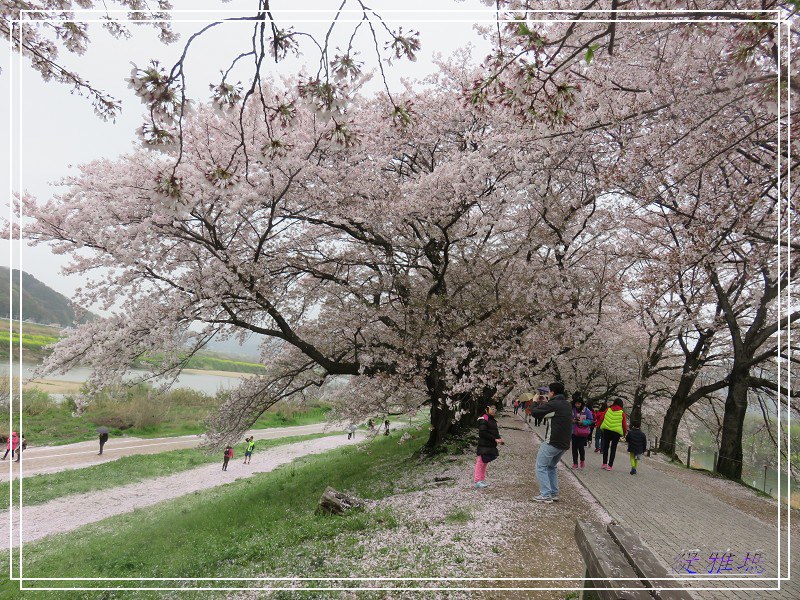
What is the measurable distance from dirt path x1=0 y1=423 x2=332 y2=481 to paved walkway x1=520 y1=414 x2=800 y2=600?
998 cm

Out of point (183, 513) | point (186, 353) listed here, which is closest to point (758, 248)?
point (186, 353)

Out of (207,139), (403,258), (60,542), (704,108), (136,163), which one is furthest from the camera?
(403,258)

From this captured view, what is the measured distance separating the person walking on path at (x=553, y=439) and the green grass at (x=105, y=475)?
9.46 m

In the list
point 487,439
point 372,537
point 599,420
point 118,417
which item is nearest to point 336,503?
point 372,537

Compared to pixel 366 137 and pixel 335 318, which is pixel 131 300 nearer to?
pixel 335 318

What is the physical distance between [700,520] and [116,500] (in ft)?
59.6

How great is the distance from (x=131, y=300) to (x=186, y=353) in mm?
1710

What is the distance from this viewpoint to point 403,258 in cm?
1184

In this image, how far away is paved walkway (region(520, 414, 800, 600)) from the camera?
15.0 feet

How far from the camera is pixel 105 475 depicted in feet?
61.2

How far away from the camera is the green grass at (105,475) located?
15.6 metres

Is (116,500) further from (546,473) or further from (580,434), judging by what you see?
(580,434)

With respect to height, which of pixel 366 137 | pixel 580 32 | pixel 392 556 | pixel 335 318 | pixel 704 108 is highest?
pixel 366 137

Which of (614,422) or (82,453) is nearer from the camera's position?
(614,422)
